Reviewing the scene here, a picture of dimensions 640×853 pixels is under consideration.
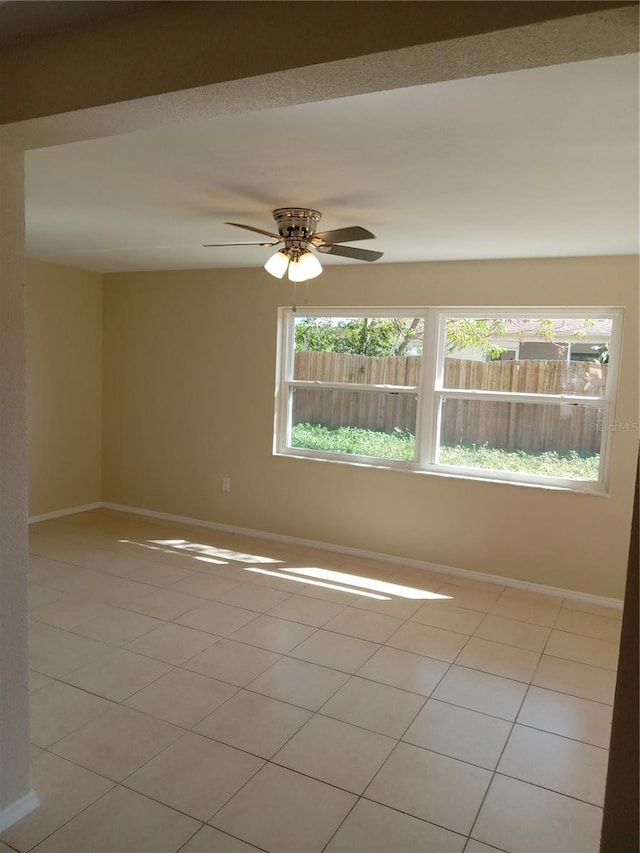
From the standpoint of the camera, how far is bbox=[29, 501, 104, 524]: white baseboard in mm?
5495

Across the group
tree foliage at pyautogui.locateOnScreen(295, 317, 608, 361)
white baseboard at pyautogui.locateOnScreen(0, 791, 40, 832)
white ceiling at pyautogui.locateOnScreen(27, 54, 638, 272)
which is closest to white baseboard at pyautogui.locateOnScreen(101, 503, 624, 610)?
tree foliage at pyautogui.locateOnScreen(295, 317, 608, 361)

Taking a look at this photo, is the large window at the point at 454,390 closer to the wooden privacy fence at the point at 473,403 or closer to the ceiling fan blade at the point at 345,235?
the wooden privacy fence at the point at 473,403

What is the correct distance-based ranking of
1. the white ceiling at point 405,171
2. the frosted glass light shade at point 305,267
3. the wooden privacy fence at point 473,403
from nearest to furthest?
the white ceiling at point 405,171 < the frosted glass light shade at point 305,267 < the wooden privacy fence at point 473,403

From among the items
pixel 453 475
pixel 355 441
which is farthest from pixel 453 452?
pixel 355 441

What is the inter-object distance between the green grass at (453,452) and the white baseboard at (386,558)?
2.48ft

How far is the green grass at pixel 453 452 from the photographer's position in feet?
14.0

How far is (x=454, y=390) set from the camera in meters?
4.61

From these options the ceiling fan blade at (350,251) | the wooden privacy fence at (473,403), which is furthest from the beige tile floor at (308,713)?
the ceiling fan blade at (350,251)

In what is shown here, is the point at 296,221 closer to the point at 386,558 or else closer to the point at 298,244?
the point at 298,244

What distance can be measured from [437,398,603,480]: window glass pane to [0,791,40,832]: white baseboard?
3.36m

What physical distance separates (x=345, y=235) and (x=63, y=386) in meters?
3.75

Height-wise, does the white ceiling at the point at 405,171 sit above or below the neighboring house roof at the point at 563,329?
above

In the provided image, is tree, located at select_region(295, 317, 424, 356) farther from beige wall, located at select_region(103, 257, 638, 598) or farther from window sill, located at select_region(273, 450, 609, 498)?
window sill, located at select_region(273, 450, 609, 498)

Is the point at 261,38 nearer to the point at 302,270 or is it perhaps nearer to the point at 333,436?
the point at 302,270
